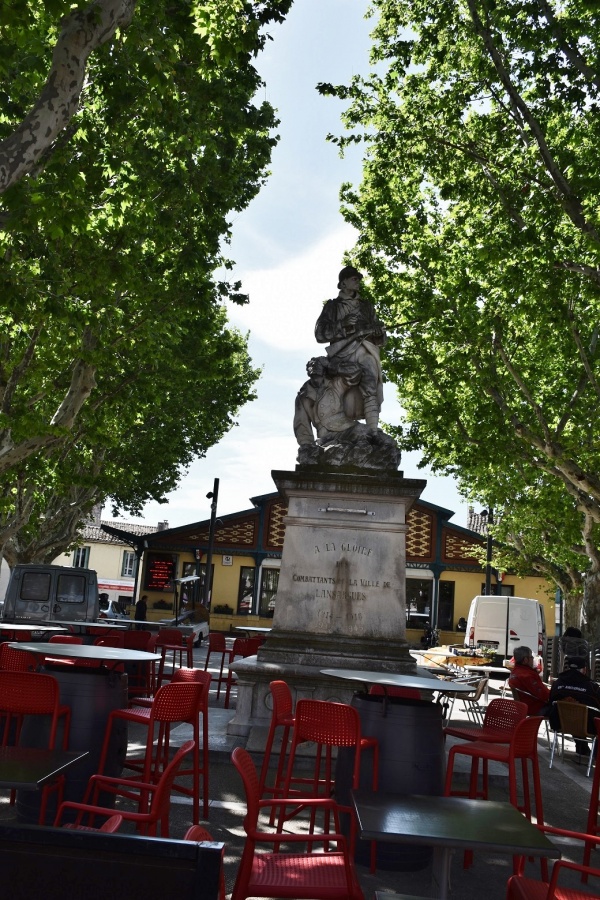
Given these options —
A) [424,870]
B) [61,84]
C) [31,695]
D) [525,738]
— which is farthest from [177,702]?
[61,84]

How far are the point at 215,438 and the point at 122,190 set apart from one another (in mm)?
19481

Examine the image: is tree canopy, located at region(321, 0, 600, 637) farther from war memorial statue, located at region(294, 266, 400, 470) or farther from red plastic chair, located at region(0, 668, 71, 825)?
red plastic chair, located at region(0, 668, 71, 825)

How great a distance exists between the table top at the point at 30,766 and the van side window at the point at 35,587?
1313cm

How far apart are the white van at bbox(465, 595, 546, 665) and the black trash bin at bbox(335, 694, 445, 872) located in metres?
18.7

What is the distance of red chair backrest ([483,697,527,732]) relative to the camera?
6340 millimetres

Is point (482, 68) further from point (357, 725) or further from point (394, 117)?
point (357, 725)

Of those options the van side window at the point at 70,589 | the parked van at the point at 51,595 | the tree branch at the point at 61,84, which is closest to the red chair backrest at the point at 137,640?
the parked van at the point at 51,595

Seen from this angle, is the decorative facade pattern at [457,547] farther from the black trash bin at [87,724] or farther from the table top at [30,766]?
the table top at [30,766]

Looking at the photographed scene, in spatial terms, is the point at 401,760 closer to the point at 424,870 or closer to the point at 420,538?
the point at 424,870

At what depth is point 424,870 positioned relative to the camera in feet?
17.3

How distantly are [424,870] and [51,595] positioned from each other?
12800 millimetres

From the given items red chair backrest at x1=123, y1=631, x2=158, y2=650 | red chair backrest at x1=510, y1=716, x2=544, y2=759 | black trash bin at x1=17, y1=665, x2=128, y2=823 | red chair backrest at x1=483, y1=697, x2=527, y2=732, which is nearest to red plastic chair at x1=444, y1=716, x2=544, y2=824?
red chair backrest at x1=510, y1=716, x2=544, y2=759

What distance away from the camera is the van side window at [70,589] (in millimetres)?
16703

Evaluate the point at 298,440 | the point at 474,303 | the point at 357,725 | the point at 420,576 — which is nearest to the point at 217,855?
the point at 357,725
